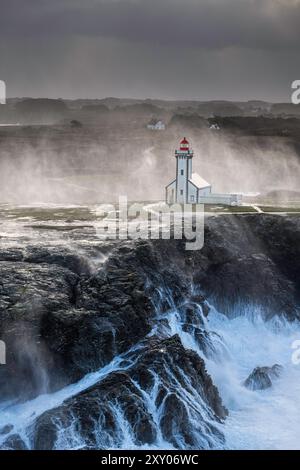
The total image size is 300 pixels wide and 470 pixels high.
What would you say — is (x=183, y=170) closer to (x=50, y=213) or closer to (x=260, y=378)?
(x=50, y=213)

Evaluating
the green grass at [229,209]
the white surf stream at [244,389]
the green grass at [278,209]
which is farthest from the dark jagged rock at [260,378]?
the green grass at [278,209]

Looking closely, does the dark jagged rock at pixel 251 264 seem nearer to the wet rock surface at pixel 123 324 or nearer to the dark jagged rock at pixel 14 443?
the wet rock surface at pixel 123 324

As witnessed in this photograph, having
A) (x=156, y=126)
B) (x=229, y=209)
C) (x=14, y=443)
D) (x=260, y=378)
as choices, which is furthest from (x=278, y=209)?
(x=156, y=126)

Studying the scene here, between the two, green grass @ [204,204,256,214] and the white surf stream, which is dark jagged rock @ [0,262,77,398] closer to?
the white surf stream

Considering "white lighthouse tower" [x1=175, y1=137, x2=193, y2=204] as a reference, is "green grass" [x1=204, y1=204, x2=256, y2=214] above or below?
below

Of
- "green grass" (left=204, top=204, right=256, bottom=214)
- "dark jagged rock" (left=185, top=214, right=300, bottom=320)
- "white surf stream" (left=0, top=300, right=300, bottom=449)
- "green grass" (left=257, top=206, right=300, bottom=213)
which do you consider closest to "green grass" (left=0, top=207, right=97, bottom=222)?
"green grass" (left=204, top=204, right=256, bottom=214)

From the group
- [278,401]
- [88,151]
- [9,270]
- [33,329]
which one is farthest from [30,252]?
[88,151]
